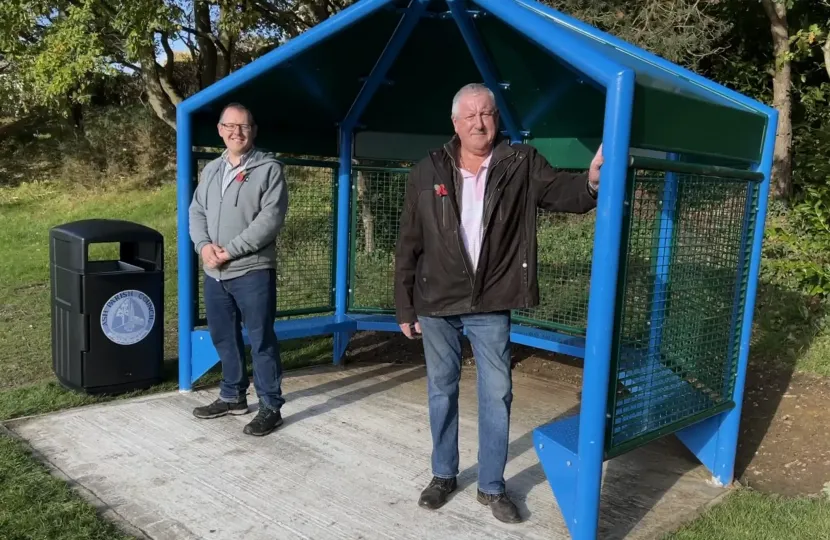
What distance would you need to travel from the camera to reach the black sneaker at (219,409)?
429cm

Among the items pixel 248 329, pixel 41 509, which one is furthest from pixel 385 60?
pixel 41 509

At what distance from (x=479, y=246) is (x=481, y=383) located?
2.02 ft

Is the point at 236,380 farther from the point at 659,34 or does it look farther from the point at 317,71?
the point at 659,34

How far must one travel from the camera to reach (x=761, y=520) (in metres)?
3.19

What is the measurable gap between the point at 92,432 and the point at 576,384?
341 centimetres

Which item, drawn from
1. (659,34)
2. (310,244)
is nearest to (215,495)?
(310,244)

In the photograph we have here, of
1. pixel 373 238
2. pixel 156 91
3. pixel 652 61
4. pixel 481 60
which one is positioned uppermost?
pixel 156 91

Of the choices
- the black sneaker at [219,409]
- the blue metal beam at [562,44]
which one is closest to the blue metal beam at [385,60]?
the blue metal beam at [562,44]

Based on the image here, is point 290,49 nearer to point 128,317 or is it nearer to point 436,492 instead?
point 128,317

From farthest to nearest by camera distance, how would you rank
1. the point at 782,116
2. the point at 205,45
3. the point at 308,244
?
Answer: the point at 205,45 < the point at 782,116 < the point at 308,244

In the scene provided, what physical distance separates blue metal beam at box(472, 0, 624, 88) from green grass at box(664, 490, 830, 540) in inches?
77.4

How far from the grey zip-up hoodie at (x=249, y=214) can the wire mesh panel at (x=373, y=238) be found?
1742 millimetres

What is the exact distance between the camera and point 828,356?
517 cm

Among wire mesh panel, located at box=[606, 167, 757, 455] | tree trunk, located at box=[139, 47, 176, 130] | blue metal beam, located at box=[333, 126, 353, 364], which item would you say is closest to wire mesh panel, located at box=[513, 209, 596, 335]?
blue metal beam, located at box=[333, 126, 353, 364]
